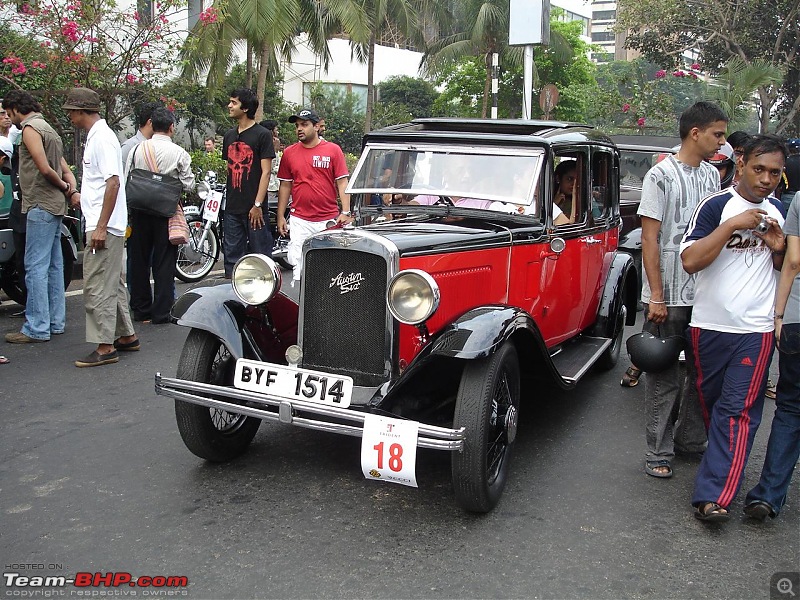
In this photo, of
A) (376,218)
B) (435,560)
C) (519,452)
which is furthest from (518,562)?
(376,218)

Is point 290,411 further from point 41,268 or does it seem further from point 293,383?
point 41,268

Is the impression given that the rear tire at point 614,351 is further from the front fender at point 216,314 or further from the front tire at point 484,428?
the front fender at point 216,314

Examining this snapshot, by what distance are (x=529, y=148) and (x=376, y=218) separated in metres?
1.00

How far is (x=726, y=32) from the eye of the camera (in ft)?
73.2

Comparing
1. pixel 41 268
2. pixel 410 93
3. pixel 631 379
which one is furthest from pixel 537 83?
pixel 41 268

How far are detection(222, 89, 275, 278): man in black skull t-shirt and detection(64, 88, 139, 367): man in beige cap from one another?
5.37 feet

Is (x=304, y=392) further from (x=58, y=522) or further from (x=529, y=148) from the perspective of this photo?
(x=529, y=148)

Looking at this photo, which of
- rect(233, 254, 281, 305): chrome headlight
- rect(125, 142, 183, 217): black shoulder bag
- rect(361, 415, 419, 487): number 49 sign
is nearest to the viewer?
rect(361, 415, 419, 487): number 49 sign

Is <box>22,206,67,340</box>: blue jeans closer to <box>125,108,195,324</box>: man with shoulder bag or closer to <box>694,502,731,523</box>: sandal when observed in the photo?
<box>125,108,195,324</box>: man with shoulder bag

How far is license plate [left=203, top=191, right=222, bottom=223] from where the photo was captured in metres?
9.91

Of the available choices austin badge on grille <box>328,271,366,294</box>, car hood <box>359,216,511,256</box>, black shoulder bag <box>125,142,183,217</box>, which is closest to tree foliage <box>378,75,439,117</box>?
black shoulder bag <box>125,142,183,217</box>

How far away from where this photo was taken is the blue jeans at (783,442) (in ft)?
11.8

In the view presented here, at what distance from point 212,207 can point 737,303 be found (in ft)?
24.3

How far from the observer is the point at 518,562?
3.29 meters
